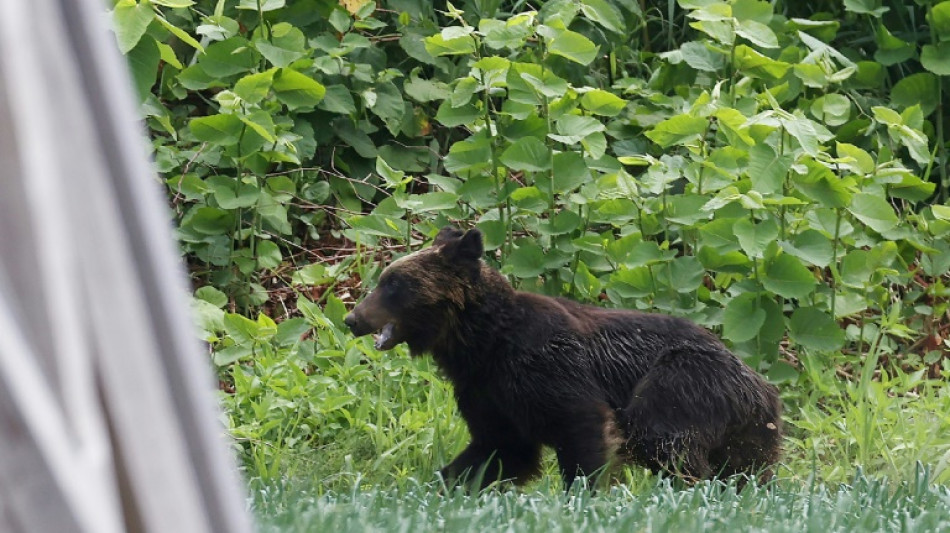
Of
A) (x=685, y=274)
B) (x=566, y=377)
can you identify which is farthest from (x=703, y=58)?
(x=566, y=377)

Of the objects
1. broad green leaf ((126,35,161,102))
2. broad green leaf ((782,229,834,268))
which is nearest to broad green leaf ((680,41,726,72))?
broad green leaf ((782,229,834,268))

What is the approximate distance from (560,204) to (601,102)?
0.80m

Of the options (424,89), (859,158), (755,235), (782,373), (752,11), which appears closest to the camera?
(755,235)

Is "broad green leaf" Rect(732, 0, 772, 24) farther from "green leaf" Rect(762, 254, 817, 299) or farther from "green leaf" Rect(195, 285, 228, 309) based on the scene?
"green leaf" Rect(195, 285, 228, 309)

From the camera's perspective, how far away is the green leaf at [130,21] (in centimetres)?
616

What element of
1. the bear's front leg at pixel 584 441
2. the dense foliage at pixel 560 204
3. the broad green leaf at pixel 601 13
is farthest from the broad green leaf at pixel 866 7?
the bear's front leg at pixel 584 441

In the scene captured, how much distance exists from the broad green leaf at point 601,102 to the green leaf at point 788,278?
47.5 inches

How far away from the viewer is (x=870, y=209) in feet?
23.1

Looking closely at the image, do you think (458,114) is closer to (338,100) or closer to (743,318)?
(338,100)

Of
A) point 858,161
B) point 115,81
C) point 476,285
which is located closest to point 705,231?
point 858,161

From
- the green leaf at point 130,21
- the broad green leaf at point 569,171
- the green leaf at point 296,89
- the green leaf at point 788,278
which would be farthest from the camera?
the green leaf at point 296,89

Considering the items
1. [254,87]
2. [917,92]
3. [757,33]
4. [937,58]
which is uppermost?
[254,87]

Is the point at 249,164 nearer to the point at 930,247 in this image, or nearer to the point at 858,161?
the point at 858,161

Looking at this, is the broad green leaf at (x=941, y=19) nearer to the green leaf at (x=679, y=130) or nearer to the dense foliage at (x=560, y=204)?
the dense foliage at (x=560, y=204)
